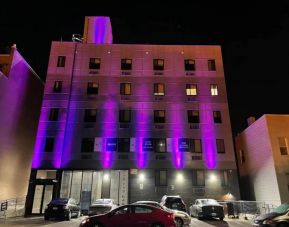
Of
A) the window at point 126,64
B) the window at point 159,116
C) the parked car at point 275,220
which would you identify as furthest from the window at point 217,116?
the parked car at point 275,220

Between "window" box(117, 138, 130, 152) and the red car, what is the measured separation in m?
13.8

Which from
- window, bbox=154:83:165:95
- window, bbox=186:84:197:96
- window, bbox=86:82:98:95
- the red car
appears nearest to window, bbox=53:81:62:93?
window, bbox=86:82:98:95

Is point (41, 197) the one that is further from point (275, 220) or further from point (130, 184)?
point (275, 220)

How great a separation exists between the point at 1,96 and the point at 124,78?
1259cm

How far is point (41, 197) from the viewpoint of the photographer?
940 inches

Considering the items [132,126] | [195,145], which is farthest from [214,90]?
[132,126]

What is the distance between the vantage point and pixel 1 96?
25.5 meters

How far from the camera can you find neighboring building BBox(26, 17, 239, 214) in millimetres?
24594

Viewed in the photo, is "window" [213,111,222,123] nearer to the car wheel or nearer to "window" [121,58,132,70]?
"window" [121,58,132,70]

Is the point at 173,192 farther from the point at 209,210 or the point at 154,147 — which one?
the point at 209,210

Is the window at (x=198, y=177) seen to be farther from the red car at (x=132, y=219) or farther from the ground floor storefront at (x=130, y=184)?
the red car at (x=132, y=219)

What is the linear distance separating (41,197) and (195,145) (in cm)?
1561

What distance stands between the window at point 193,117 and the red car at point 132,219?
16.2 metres

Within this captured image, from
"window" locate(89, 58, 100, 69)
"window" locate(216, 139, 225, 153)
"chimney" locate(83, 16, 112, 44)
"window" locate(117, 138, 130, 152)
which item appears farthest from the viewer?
"chimney" locate(83, 16, 112, 44)
